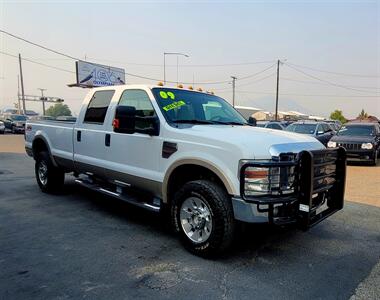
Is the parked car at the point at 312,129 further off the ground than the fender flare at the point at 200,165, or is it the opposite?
the fender flare at the point at 200,165

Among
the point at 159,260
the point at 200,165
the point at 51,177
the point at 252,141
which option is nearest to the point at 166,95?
the point at 200,165

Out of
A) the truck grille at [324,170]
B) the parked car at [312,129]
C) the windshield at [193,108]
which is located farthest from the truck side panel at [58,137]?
the parked car at [312,129]

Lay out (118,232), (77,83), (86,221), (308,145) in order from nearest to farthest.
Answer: (308,145) → (118,232) → (86,221) → (77,83)

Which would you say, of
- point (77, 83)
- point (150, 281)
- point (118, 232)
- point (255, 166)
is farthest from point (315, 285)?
point (77, 83)

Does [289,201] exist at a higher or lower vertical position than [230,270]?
higher

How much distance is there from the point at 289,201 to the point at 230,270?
0.94 meters

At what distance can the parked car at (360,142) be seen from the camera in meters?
13.2

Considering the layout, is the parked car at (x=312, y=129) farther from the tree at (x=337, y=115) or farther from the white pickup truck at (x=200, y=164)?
the tree at (x=337, y=115)

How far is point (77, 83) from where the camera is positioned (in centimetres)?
3516

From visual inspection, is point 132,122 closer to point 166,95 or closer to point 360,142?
point 166,95

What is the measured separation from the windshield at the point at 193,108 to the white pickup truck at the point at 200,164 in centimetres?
2

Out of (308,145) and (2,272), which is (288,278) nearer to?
(308,145)

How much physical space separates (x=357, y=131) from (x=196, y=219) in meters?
12.6

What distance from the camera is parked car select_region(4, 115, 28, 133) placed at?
32.2m
